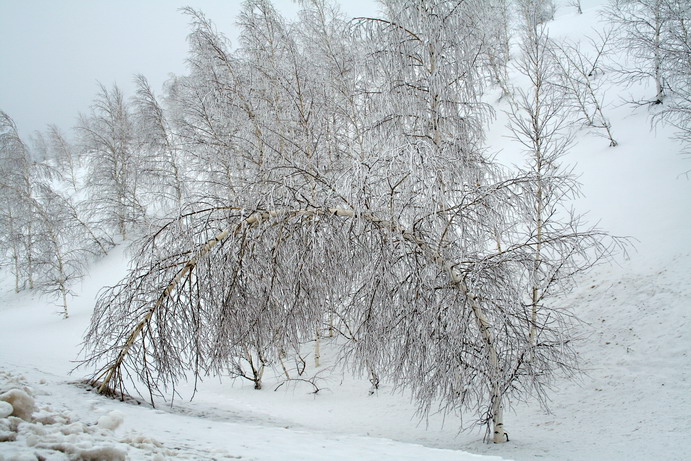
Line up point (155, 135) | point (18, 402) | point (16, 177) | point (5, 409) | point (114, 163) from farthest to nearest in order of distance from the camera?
point (114, 163), point (16, 177), point (155, 135), point (18, 402), point (5, 409)

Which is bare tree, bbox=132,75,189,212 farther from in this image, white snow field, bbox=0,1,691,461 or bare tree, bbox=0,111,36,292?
white snow field, bbox=0,1,691,461

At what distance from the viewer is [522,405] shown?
284 inches

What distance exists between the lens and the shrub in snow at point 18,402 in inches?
73.3

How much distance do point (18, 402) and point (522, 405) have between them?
7.63 metres

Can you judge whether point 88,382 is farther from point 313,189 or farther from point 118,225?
point 118,225

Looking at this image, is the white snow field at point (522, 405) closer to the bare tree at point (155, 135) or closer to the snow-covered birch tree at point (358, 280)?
the snow-covered birch tree at point (358, 280)

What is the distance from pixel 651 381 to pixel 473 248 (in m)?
4.15

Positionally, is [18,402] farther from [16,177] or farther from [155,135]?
[16,177]

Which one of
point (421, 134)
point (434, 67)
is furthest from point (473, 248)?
point (434, 67)

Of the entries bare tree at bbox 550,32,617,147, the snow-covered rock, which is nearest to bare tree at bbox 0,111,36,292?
the snow-covered rock

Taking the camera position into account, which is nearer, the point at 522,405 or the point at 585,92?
the point at 522,405

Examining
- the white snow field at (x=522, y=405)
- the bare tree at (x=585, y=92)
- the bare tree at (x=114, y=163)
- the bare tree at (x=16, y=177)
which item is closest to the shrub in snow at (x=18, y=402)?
the white snow field at (x=522, y=405)

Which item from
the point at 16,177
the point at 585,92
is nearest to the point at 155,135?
the point at 16,177

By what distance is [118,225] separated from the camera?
20.4 metres
